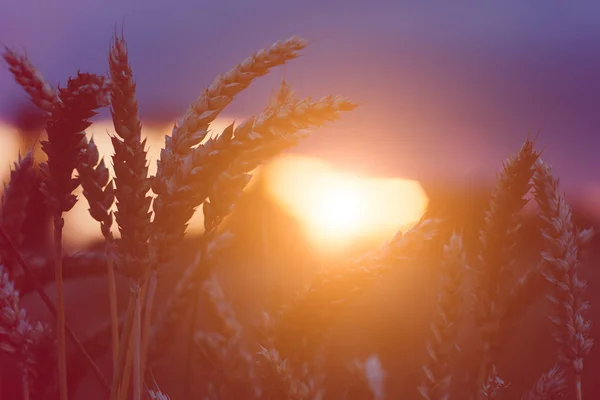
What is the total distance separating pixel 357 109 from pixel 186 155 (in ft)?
1.01

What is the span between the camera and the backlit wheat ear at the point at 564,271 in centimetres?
80

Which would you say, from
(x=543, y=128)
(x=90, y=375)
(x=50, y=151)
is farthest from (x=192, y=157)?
(x=543, y=128)

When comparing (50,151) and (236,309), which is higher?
(50,151)

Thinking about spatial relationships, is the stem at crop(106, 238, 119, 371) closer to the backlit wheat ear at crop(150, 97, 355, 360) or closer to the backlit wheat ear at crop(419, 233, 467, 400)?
the backlit wheat ear at crop(150, 97, 355, 360)

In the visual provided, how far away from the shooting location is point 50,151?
2.23 feet

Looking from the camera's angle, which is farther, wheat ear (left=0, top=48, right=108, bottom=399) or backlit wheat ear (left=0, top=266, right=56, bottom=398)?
backlit wheat ear (left=0, top=266, right=56, bottom=398)

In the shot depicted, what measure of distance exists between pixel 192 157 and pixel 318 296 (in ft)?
0.83

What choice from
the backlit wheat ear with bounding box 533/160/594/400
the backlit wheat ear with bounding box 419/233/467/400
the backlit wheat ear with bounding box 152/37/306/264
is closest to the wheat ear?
the backlit wheat ear with bounding box 152/37/306/264

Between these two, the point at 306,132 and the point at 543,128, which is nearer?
the point at 306,132

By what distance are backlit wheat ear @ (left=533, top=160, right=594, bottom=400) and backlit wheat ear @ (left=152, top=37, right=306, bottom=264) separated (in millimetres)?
471

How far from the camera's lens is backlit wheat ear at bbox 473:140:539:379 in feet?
2.56

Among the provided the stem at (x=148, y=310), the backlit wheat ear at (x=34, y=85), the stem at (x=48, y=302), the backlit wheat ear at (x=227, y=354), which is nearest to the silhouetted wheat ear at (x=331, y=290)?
the backlit wheat ear at (x=227, y=354)

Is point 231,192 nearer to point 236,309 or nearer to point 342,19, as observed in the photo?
point 236,309

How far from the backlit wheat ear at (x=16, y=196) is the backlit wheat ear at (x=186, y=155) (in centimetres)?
34
